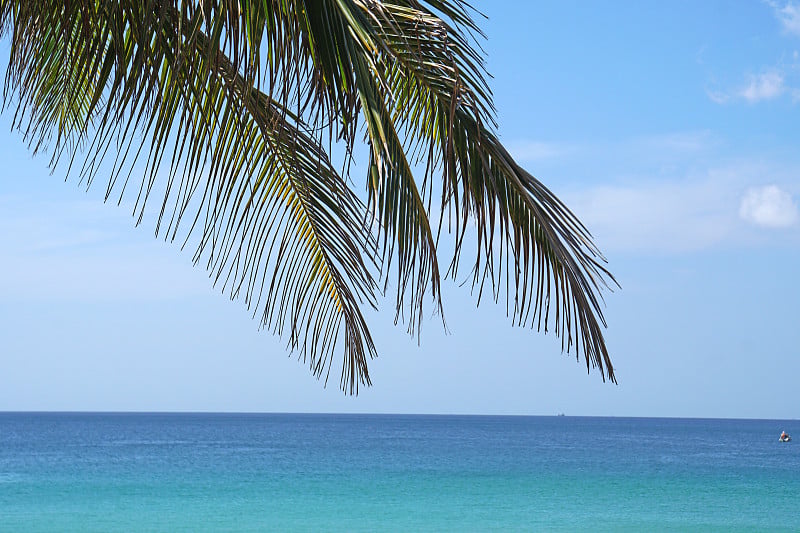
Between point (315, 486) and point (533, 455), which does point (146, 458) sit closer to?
point (315, 486)

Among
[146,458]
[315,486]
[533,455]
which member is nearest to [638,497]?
[315,486]

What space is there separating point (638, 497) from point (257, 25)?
115 feet

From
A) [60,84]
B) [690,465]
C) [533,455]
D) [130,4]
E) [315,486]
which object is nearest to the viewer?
[130,4]

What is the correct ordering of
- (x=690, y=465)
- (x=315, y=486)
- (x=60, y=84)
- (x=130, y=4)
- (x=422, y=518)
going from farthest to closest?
(x=690, y=465), (x=315, y=486), (x=422, y=518), (x=60, y=84), (x=130, y=4)

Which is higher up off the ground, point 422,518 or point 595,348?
point 595,348

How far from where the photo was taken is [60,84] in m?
3.39

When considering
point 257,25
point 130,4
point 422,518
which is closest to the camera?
point 257,25

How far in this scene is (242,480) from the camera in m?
40.1

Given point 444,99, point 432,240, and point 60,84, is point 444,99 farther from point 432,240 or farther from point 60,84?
point 60,84

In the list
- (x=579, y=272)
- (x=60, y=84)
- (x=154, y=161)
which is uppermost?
(x=60, y=84)

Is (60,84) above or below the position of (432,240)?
above

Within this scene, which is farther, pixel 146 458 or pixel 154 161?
pixel 146 458

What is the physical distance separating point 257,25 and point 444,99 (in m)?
0.80

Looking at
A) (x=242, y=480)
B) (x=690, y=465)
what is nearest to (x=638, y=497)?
(x=242, y=480)
